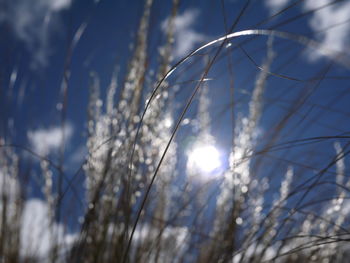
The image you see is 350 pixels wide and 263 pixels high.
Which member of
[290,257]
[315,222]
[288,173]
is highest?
[288,173]

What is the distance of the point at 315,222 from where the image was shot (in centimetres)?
176

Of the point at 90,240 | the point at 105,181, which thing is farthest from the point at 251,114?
the point at 90,240

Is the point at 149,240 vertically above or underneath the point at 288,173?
underneath

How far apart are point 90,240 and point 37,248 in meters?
0.76

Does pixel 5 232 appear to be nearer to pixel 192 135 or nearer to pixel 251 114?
pixel 192 135

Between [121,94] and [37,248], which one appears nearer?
[121,94]

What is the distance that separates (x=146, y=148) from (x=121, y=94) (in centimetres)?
24

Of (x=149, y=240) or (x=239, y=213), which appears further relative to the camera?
(x=149, y=240)

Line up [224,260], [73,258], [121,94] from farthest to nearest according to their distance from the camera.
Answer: [121,94] < [73,258] < [224,260]

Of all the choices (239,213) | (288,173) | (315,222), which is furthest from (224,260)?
(288,173)

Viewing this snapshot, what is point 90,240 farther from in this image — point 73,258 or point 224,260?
point 224,260

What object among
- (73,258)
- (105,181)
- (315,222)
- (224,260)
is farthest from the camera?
(315,222)

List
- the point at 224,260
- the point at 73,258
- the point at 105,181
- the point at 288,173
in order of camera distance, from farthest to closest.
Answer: the point at 288,173 → the point at 105,181 → the point at 73,258 → the point at 224,260

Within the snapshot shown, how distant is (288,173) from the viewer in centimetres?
206
